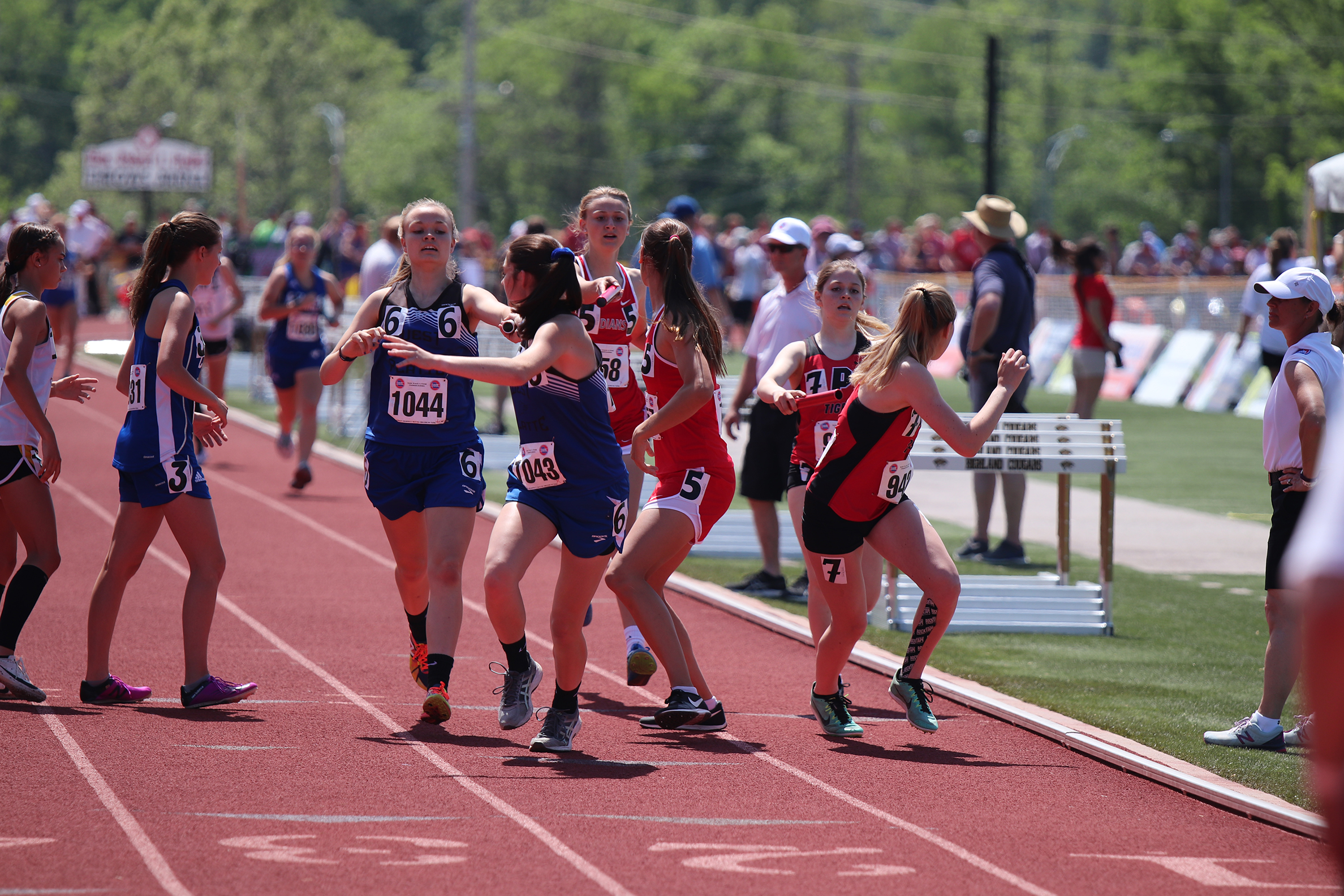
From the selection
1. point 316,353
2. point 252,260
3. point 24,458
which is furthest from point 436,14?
point 24,458

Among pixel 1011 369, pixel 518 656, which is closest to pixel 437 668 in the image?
pixel 518 656

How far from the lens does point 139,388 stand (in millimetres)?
6871

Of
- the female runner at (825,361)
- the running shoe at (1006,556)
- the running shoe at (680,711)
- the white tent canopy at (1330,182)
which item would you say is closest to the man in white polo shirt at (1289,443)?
the female runner at (825,361)

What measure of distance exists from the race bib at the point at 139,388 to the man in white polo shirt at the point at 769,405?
3098mm

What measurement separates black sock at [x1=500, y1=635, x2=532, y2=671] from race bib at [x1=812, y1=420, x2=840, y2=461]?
1.78 meters

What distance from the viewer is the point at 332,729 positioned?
6723mm

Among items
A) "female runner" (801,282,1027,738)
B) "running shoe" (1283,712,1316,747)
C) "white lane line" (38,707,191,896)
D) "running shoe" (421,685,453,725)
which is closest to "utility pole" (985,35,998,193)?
"running shoe" (1283,712,1316,747)

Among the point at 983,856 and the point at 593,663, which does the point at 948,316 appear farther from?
the point at 593,663

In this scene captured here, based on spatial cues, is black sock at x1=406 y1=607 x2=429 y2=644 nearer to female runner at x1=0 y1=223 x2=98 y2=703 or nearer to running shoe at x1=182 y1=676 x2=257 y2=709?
running shoe at x1=182 y1=676 x2=257 y2=709

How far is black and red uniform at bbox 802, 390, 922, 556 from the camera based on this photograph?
6.52 m

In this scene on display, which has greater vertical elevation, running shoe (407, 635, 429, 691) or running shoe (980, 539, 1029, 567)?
running shoe (407, 635, 429, 691)

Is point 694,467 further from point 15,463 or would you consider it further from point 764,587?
point 764,587

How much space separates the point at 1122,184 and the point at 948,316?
9484 cm

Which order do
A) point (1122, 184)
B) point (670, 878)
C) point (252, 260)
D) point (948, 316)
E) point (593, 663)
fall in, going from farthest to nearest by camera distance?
point (1122, 184), point (252, 260), point (593, 663), point (948, 316), point (670, 878)
